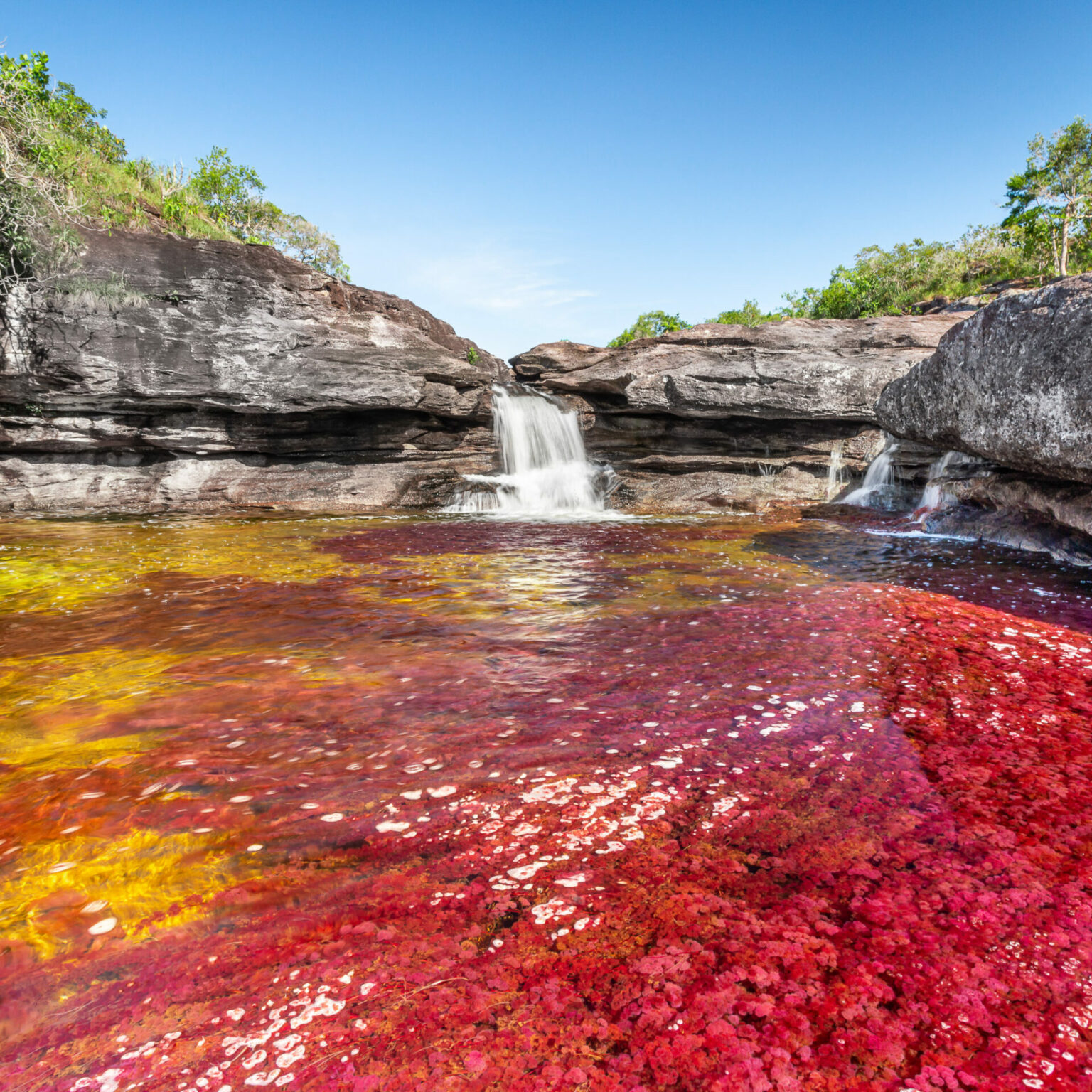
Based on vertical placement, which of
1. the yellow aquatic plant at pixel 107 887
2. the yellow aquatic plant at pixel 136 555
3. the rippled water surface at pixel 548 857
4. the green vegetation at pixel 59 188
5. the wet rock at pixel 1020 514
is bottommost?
the yellow aquatic plant at pixel 107 887

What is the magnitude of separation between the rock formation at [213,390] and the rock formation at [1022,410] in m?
11.7

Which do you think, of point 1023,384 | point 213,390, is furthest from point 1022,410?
point 213,390

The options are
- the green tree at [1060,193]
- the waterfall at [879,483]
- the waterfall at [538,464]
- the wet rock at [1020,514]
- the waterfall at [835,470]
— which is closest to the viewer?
the wet rock at [1020,514]

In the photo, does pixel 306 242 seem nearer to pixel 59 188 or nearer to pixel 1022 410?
pixel 59 188

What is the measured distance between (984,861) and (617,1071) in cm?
160

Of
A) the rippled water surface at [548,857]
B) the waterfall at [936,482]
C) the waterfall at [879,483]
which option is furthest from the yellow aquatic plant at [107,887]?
the waterfall at [879,483]

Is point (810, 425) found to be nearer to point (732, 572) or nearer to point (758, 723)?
point (732, 572)

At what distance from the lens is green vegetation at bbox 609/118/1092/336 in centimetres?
3684

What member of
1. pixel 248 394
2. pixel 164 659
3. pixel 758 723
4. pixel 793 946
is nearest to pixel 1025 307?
pixel 758 723

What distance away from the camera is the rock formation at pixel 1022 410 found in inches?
271

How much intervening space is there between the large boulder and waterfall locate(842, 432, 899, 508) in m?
6.33

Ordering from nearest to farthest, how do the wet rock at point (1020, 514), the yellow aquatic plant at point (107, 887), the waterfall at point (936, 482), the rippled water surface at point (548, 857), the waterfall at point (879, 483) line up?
the rippled water surface at point (548, 857)
the yellow aquatic plant at point (107, 887)
the wet rock at point (1020, 514)
the waterfall at point (936, 482)
the waterfall at point (879, 483)

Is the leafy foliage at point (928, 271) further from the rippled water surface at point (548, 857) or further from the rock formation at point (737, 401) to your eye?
the rippled water surface at point (548, 857)

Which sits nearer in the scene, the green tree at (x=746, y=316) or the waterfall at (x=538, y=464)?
the waterfall at (x=538, y=464)
